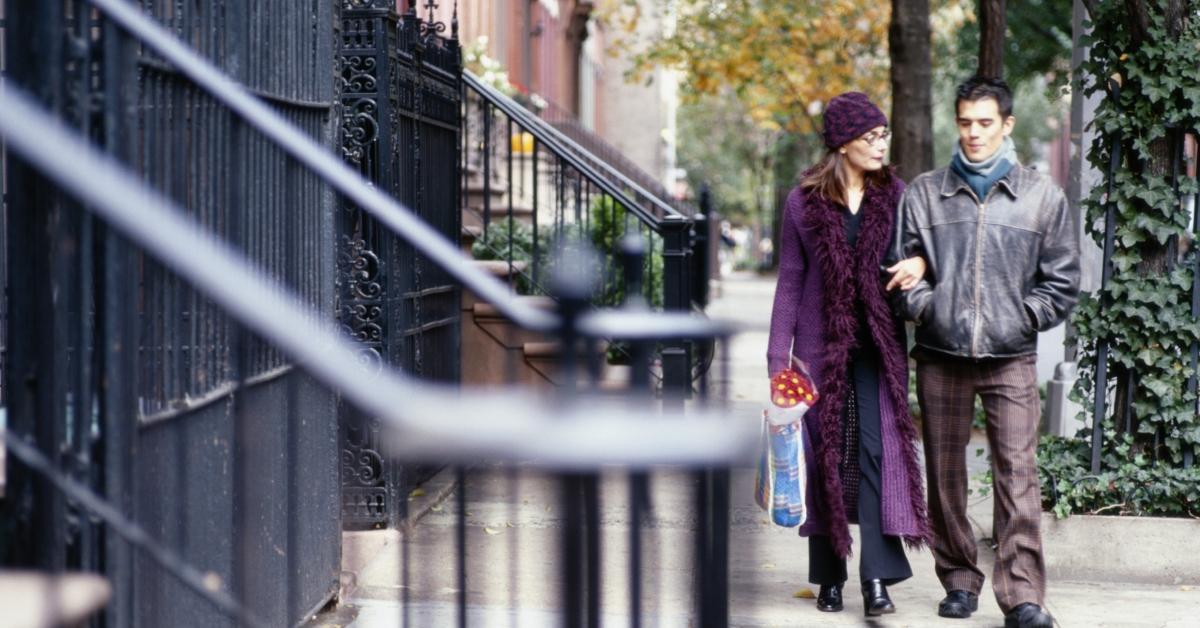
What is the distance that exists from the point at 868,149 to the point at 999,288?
2.21ft

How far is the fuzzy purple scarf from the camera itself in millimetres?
5770

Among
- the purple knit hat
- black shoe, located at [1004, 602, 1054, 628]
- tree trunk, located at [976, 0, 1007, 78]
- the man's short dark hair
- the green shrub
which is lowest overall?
black shoe, located at [1004, 602, 1054, 628]

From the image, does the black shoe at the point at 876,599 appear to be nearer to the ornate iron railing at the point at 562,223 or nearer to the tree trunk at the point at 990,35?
the ornate iron railing at the point at 562,223

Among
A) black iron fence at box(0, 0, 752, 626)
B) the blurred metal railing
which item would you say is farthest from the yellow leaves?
the blurred metal railing

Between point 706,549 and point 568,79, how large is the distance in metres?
24.8

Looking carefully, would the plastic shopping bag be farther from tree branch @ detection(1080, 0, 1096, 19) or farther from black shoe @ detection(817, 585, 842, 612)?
tree branch @ detection(1080, 0, 1096, 19)

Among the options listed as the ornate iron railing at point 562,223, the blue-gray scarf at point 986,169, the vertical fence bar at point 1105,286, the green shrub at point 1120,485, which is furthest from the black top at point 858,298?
the vertical fence bar at point 1105,286

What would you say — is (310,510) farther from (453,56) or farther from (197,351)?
(453,56)

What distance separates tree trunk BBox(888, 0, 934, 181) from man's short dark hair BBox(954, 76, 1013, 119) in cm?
735

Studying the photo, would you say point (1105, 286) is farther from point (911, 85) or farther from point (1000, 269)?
point (911, 85)

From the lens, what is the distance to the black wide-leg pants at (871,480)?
19.2 feet

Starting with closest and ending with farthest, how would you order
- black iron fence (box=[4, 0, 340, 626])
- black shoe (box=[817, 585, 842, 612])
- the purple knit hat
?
black iron fence (box=[4, 0, 340, 626]) < the purple knit hat < black shoe (box=[817, 585, 842, 612])

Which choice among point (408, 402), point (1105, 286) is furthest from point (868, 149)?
point (408, 402)

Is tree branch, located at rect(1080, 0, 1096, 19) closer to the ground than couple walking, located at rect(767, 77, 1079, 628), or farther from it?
farther from it
